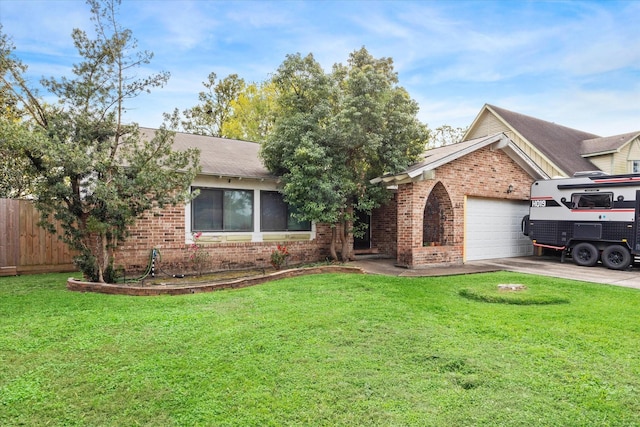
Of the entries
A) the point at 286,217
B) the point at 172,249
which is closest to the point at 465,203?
the point at 286,217

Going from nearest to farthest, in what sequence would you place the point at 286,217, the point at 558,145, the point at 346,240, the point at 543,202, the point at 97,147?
the point at 97,147 → the point at 286,217 → the point at 346,240 → the point at 543,202 → the point at 558,145

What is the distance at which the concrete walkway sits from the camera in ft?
29.6

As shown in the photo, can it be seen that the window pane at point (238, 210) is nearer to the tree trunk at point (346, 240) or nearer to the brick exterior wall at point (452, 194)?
the tree trunk at point (346, 240)

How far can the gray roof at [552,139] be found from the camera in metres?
17.6

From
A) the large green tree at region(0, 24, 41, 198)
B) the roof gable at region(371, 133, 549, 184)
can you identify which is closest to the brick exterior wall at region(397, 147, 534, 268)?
the roof gable at region(371, 133, 549, 184)

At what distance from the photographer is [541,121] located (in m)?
21.6

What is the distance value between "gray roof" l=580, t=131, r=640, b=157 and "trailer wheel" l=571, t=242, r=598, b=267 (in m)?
10.2

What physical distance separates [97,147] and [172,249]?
307 centimetres

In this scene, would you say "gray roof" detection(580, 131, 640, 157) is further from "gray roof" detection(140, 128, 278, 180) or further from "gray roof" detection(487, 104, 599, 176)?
"gray roof" detection(140, 128, 278, 180)

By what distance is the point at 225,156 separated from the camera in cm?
1160

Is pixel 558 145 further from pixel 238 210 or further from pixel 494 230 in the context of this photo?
pixel 238 210

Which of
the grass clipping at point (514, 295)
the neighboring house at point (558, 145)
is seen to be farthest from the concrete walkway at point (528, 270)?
the neighboring house at point (558, 145)

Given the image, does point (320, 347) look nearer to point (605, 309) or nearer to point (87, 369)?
point (87, 369)

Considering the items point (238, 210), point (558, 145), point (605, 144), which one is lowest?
point (238, 210)
